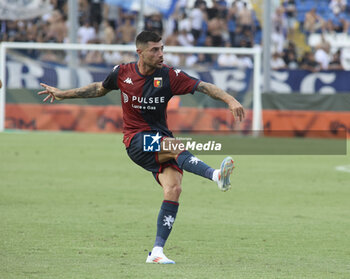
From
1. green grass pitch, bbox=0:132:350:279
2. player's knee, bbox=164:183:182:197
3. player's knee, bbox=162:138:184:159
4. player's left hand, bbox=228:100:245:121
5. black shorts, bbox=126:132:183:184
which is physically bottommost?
green grass pitch, bbox=0:132:350:279

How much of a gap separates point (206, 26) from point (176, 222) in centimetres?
2117

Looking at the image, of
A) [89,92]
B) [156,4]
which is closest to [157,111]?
[89,92]

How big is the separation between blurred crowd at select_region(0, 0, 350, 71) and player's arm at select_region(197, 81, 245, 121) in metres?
21.2

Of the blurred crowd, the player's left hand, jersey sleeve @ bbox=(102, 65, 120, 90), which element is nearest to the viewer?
the player's left hand

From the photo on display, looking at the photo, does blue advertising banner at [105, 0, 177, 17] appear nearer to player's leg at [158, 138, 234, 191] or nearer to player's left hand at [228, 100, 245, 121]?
player's leg at [158, 138, 234, 191]

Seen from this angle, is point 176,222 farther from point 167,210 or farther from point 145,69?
point 145,69

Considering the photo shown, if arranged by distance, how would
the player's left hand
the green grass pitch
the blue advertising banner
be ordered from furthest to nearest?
1. the blue advertising banner
2. the green grass pitch
3. the player's left hand

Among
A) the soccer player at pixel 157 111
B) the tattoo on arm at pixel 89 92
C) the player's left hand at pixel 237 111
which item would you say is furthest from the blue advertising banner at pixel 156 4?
the player's left hand at pixel 237 111

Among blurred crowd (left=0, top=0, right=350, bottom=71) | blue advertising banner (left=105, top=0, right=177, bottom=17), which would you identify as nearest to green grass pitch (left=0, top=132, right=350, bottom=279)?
blurred crowd (left=0, top=0, right=350, bottom=71)

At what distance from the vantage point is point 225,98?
23.2 ft

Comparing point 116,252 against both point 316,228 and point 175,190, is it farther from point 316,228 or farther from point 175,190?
point 316,228

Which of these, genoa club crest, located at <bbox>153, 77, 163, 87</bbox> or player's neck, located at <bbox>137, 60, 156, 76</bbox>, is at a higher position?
player's neck, located at <bbox>137, 60, 156, 76</bbox>

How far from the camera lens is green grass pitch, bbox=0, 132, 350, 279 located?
7086mm

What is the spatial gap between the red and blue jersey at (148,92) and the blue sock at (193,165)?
40cm
